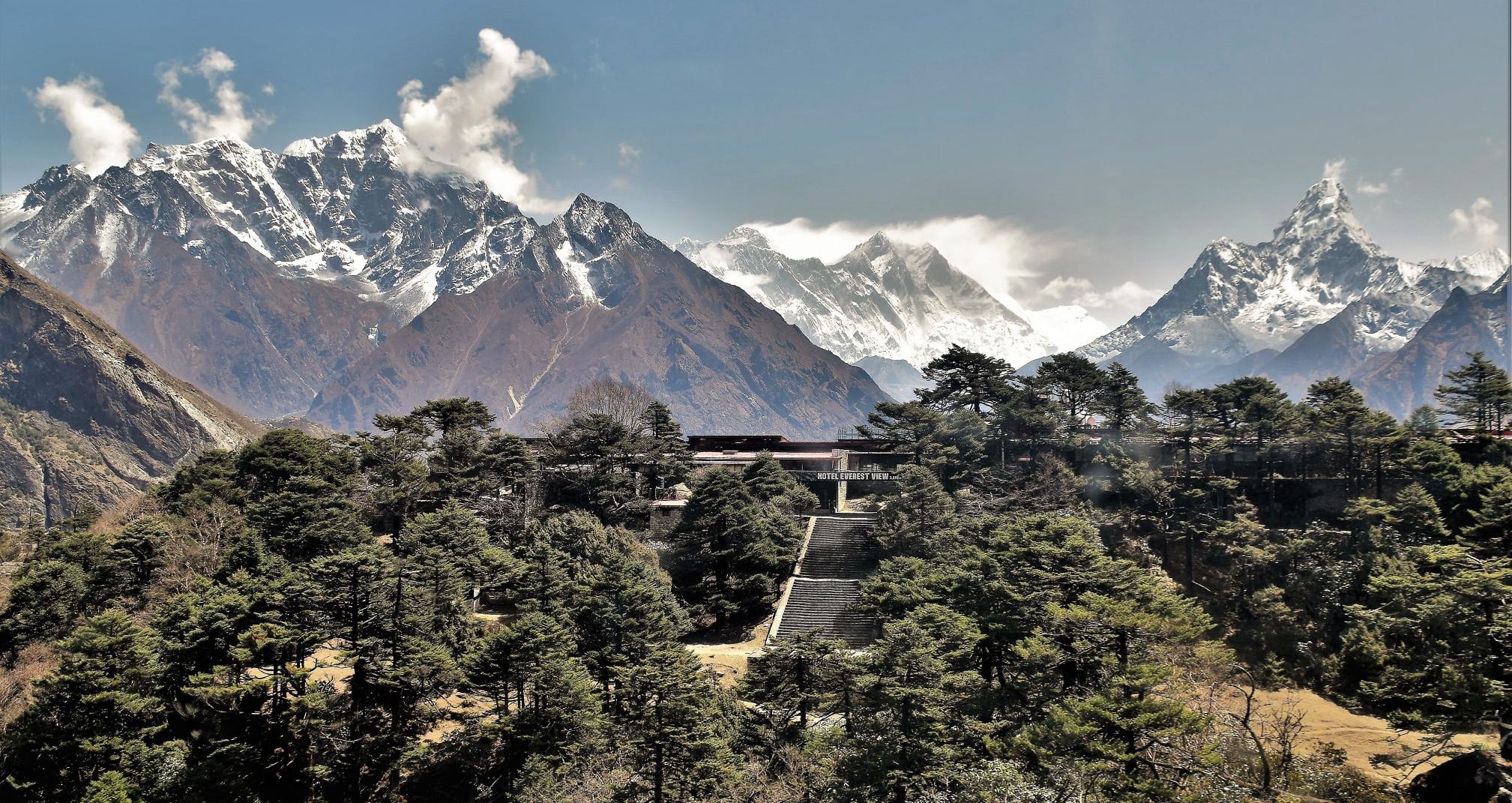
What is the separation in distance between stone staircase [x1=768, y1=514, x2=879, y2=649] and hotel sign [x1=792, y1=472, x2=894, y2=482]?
4.61 m

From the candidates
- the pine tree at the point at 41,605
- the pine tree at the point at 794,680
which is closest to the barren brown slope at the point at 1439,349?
the pine tree at the point at 794,680

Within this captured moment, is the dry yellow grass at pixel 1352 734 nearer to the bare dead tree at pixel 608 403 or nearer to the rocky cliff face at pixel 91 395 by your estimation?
the bare dead tree at pixel 608 403

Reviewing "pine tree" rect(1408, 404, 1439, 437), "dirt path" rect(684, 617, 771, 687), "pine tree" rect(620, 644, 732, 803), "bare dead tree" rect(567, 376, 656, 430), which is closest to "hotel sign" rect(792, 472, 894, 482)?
"dirt path" rect(684, 617, 771, 687)

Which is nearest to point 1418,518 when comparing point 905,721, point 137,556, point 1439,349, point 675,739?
point 905,721

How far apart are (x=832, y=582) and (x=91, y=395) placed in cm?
12107

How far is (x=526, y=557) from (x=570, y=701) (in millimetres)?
11329

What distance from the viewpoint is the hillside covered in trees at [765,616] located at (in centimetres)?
1838

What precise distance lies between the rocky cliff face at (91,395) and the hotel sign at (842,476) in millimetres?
90868

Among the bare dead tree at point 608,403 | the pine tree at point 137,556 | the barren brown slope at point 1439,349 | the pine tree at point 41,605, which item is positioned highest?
the barren brown slope at point 1439,349

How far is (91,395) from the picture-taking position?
108 meters

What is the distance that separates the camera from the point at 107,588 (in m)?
28.7

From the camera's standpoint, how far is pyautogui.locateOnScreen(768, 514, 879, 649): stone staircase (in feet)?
106

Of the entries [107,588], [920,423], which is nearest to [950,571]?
[920,423]

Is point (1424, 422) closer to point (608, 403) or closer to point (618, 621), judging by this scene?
point (618, 621)
